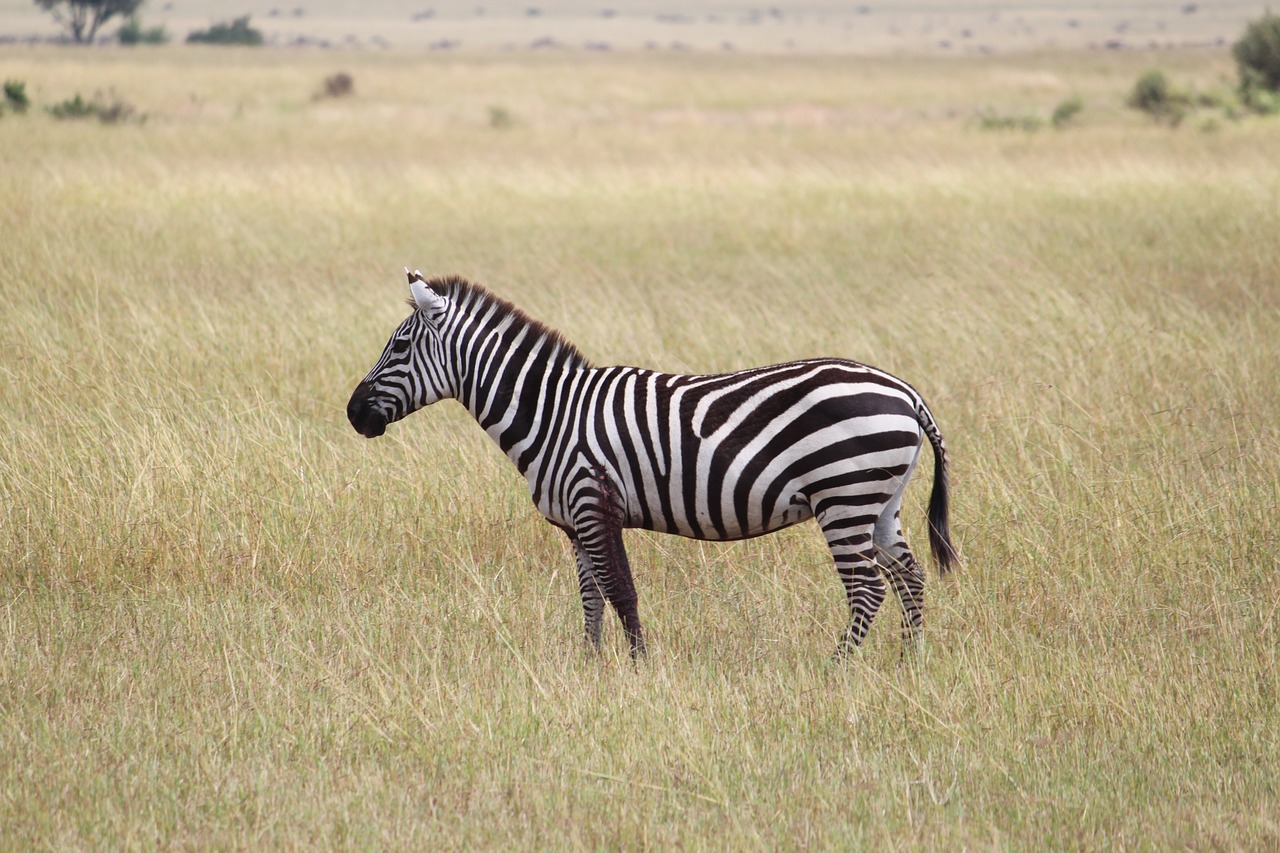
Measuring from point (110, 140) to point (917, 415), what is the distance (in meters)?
17.7

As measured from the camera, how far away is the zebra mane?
4.74 metres

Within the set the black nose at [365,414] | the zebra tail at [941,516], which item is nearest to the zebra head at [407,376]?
the black nose at [365,414]

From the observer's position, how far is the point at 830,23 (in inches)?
5497

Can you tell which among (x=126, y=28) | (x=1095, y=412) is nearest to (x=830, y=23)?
(x=126, y=28)

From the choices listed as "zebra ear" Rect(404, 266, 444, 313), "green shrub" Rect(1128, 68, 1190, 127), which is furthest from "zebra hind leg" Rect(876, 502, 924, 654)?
"green shrub" Rect(1128, 68, 1190, 127)

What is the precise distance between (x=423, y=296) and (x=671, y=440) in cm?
108

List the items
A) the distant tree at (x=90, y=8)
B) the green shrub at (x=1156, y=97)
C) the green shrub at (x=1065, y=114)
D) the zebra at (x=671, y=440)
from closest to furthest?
the zebra at (x=671, y=440)
the green shrub at (x=1065, y=114)
the green shrub at (x=1156, y=97)
the distant tree at (x=90, y=8)

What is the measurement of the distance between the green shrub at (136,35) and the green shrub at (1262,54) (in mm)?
54218

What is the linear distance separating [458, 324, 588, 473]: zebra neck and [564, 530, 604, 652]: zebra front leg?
1.28 feet

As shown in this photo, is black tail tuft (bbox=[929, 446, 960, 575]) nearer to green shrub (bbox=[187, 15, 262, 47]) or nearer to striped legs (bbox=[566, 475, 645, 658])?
striped legs (bbox=[566, 475, 645, 658])

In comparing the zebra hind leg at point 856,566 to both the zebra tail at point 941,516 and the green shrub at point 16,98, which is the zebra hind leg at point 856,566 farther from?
the green shrub at point 16,98

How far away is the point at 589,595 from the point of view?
185 inches

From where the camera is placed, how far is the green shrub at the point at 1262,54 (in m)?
32.9

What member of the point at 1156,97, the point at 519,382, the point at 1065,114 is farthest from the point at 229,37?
the point at 519,382
